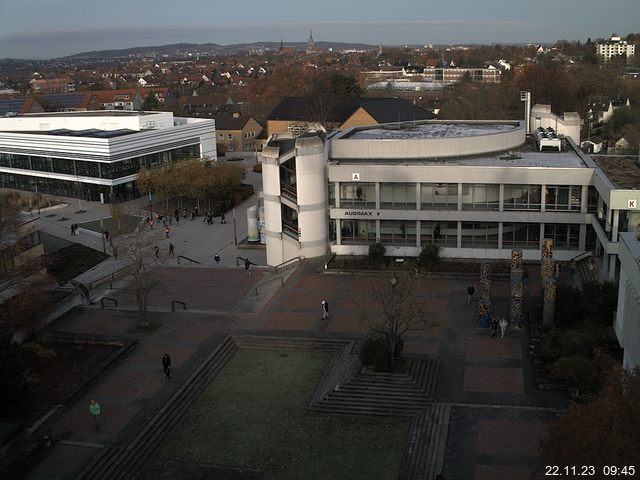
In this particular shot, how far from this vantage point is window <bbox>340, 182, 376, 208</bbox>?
1588 inches

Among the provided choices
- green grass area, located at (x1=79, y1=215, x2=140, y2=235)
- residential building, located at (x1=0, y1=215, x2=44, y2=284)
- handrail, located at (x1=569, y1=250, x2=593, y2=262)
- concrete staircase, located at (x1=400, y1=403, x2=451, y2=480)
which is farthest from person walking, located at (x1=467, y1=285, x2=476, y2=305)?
green grass area, located at (x1=79, y1=215, x2=140, y2=235)

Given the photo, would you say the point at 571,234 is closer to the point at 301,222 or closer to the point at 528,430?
the point at 301,222

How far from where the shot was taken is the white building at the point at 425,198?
125 feet

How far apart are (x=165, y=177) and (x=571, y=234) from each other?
106 feet

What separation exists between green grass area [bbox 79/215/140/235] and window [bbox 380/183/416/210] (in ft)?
67.0

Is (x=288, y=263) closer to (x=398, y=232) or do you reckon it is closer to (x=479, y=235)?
(x=398, y=232)

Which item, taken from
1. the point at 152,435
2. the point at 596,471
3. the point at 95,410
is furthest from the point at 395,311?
the point at 596,471

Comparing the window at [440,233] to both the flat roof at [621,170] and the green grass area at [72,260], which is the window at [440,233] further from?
the green grass area at [72,260]

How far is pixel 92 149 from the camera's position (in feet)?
204

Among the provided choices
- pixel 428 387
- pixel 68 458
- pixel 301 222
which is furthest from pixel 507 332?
pixel 68 458

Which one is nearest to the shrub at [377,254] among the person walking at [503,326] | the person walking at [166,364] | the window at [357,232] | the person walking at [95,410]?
the window at [357,232]

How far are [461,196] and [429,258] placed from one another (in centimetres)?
415

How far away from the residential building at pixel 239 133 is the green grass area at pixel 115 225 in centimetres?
3872

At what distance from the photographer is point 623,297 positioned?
929 inches
